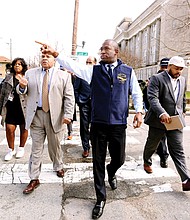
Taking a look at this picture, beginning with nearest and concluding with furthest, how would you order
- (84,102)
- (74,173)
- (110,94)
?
(110,94), (74,173), (84,102)

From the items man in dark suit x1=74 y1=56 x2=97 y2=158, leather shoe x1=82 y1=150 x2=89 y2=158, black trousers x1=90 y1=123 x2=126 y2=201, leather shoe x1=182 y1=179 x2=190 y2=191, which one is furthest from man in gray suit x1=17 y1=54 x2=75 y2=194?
leather shoe x1=182 y1=179 x2=190 y2=191

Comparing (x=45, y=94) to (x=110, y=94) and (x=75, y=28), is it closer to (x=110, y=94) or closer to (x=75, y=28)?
(x=110, y=94)

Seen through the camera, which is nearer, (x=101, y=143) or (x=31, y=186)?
(x=101, y=143)

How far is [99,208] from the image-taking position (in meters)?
2.79

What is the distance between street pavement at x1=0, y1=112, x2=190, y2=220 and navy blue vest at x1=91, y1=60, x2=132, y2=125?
1.09 meters

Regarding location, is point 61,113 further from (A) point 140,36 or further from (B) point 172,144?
(A) point 140,36

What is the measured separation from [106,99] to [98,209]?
128cm

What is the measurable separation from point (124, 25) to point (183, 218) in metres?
78.0

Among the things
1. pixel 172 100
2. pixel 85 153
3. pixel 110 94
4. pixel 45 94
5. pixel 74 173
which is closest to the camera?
pixel 110 94

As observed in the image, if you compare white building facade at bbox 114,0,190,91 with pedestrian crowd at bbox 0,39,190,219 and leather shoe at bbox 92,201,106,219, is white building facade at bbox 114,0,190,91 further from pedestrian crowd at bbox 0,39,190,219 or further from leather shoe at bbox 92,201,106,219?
leather shoe at bbox 92,201,106,219

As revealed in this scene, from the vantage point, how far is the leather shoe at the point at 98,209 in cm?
272

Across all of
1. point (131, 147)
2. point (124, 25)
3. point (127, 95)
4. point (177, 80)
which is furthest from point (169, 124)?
point (124, 25)

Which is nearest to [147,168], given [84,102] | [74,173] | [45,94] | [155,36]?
[74,173]

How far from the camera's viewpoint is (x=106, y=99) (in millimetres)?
2756
